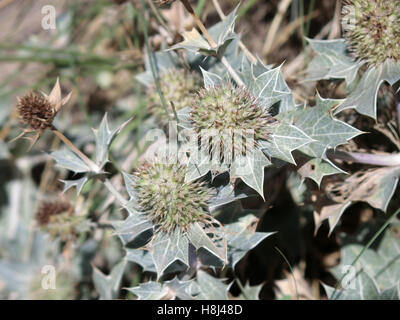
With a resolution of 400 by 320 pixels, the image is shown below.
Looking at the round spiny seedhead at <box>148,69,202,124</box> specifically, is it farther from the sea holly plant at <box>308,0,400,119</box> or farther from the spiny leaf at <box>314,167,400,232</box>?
the spiny leaf at <box>314,167,400,232</box>

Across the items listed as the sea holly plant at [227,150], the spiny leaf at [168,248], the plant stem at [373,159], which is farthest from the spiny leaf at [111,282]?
the plant stem at [373,159]

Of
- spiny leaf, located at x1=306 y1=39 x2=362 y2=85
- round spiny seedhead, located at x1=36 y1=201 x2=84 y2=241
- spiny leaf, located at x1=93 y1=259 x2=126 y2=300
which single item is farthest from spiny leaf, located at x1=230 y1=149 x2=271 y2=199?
round spiny seedhead, located at x1=36 y1=201 x2=84 y2=241

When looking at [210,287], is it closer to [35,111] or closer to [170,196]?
[170,196]

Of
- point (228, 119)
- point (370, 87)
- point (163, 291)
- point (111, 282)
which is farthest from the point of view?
point (111, 282)

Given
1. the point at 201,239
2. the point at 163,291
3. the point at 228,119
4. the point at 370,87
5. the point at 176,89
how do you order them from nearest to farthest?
the point at 228,119
the point at 201,239
the point at 370,87
the point at 163,291
the point at 176,89

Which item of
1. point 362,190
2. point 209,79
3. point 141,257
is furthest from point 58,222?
point 362,190

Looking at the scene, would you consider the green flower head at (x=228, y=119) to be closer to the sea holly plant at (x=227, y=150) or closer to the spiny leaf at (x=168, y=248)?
the sea holly plant at (x=227, y=150)

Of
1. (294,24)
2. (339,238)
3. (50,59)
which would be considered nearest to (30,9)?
(50,59)

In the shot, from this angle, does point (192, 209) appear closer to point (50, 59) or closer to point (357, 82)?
point (357, 82)
